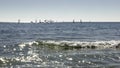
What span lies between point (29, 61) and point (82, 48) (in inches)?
419

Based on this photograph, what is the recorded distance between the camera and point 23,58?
77.6ft

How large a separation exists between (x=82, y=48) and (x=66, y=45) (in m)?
2.56

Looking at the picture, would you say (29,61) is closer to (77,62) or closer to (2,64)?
(2,64)

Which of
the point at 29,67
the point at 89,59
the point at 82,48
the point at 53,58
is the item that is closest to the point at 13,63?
the point at 29,67

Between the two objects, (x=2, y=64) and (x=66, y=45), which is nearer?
(x=2, y=64)

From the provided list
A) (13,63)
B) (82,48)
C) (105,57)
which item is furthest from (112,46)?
(13,63)

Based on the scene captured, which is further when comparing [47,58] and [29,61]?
[47,58]

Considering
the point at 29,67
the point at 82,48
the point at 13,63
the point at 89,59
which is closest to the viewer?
the point at 29,67

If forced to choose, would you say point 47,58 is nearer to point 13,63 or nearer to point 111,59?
point 13,63

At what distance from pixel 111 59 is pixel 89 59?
1974 mm

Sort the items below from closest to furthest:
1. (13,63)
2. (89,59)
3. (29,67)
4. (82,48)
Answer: (29,67) < (13,63) < (89,59) < (82,48)

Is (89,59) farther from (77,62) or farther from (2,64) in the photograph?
(2,64)

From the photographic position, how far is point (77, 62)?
21875 mm

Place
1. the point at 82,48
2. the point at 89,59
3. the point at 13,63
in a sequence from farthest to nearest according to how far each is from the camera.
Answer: the point at 82,48 < the point at 89,59 < the point at 13,63
